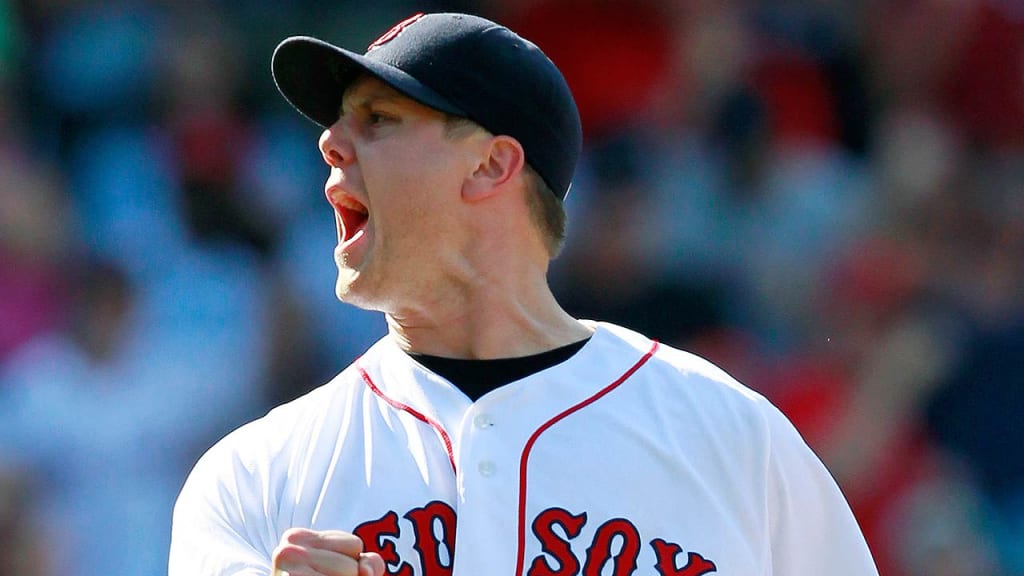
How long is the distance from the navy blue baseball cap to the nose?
11cm

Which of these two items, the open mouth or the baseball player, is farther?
the open mouth

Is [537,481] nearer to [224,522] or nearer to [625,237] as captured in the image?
[224,522]

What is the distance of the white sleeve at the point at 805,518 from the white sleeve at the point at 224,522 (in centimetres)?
75

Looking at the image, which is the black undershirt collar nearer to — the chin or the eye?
the chin

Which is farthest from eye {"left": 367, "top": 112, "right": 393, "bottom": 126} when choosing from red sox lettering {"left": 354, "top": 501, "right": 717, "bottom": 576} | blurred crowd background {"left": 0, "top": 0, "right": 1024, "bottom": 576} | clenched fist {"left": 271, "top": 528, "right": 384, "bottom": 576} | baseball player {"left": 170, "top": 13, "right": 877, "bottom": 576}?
blurred crowd background {"left": 0, "top": 0, "right": 1024, "bottom": 576}

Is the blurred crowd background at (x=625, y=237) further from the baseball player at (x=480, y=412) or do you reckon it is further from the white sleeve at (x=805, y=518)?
the white sleeve at (x=805, y=518)

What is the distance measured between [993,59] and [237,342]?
3.30 m

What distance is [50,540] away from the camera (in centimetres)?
482

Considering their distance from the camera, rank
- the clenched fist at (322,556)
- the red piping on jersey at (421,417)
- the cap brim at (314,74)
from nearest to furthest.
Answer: the clenched fist at (322,556), the red piping on jersey at (421,417), the cap brim at (314,74)

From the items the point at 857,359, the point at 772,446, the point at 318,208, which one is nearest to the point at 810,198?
the point at 857,359

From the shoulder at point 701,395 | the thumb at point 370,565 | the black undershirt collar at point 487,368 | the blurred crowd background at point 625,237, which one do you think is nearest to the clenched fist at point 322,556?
the thumb at point 370,565

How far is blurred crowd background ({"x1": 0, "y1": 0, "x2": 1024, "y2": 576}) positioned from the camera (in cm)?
504

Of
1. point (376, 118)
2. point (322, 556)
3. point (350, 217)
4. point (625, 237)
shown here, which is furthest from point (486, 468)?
point (625, 237)

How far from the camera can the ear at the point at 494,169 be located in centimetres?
255
